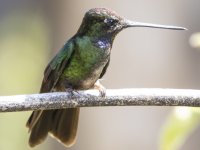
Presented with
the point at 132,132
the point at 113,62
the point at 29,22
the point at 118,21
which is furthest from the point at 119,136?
the point at 118,21

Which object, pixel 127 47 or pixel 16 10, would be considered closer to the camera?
pixel 127 47

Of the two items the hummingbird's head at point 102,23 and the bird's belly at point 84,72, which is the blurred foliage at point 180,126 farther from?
the bird's belly at point 84,72

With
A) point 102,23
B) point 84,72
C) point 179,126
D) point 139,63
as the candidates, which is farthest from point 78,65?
point 139,63

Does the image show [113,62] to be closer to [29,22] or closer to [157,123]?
[157,123]

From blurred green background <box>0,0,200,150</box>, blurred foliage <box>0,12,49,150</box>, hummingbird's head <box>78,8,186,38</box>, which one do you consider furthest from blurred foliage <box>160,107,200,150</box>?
blurred foliage <box>0,12,49,150</box>

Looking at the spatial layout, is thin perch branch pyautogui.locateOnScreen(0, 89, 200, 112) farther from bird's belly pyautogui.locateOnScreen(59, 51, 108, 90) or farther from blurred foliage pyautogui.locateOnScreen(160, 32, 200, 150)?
bird's belly pyautogui.locateOnScreen(59, 51, 108, 90)
